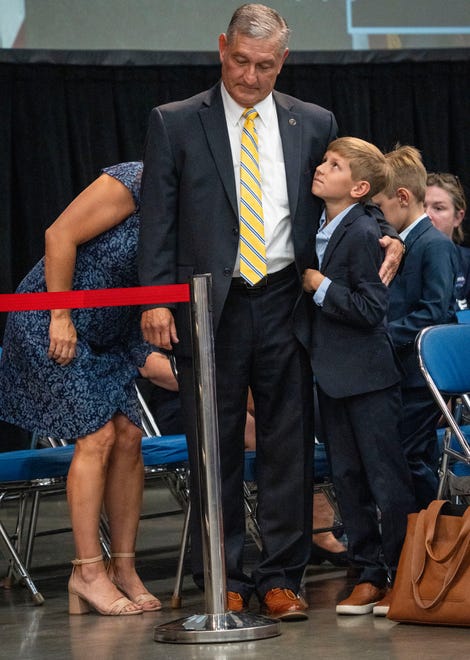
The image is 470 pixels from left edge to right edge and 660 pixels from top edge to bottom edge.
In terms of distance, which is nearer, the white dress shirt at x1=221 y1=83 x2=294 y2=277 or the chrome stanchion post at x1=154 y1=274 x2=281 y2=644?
the chrome stanchion post at x1=154 y1=274 x2=281 y2=644

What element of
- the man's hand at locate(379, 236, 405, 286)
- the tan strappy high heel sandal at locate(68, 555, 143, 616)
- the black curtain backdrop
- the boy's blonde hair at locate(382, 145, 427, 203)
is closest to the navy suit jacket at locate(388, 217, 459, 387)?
the boy's blonde hair at locate(382, 145, 427, 203)

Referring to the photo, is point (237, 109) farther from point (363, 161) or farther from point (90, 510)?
point (90, 510)

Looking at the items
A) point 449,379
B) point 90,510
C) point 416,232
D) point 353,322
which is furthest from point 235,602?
point 416,232

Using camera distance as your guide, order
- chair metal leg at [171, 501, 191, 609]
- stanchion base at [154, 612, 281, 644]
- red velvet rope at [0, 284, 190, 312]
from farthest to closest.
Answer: chair metal leg at [171, 501, 191, 609]
red velvet rope at [0, 284, 190, 312]
stanchion base at [154, 612, 281, 644]

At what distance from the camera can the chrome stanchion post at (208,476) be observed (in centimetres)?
331

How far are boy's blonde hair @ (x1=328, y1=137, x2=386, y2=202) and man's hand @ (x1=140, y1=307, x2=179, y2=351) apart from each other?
0.70 m

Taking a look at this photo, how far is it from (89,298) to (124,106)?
4195 millimetres

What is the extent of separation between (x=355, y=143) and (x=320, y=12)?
4.26 m

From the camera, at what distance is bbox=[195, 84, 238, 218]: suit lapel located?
11.6 ft

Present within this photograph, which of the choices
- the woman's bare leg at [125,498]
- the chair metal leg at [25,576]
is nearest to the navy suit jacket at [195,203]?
the woman's bare leg at [125,498]

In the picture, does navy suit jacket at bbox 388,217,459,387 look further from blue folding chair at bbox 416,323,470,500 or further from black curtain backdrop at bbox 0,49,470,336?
black curtain backdrop at bbox 0,49,470,336

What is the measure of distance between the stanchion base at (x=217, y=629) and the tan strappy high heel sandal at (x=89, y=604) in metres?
0.40

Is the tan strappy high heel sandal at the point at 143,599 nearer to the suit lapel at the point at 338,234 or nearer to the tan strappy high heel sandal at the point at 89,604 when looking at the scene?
the tan strappy high heel sandal at the point at 89,604

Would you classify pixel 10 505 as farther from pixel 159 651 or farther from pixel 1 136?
pixel 159 651
